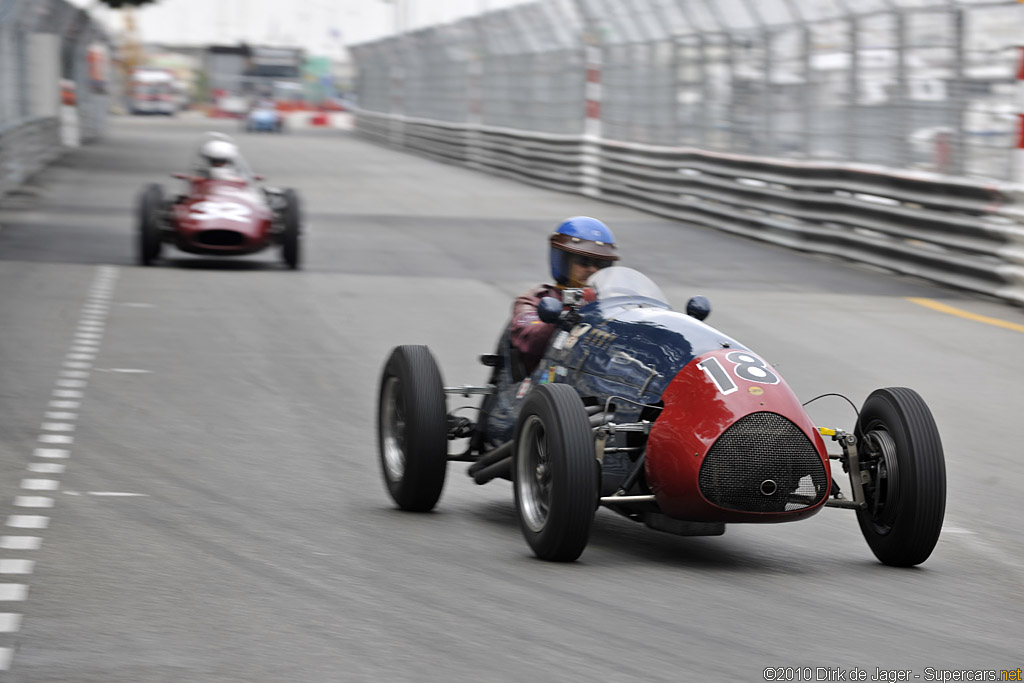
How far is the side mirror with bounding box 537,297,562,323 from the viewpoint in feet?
21.2

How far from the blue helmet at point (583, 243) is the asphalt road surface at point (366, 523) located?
3.71 feet

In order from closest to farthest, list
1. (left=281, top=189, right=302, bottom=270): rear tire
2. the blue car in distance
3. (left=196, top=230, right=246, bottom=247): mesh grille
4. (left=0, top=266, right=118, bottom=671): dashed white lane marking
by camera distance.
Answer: (left=0, top=266, right=118, bottom=671): dashed white lane marking < (left=196, top=230, right=246, bottom=247): mesh grille < (left=281, top=189, right=302, bottom=270): rear tire < the blue car in distance

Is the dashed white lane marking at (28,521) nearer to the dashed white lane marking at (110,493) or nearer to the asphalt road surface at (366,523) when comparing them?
the asphalt road surface at (366,523)

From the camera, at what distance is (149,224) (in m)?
15.8

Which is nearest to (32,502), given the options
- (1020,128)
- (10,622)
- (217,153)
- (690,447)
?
(10,622)

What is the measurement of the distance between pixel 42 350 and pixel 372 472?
416cm

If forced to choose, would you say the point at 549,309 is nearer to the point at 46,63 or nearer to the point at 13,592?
the point at 13,592

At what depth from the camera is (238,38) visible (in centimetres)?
9150

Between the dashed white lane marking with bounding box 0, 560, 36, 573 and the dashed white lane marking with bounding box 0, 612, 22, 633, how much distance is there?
0.58 meters

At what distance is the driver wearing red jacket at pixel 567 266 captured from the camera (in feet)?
22.8

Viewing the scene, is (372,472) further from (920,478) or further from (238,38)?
(238,38)

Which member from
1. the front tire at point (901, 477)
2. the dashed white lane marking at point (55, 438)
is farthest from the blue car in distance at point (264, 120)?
the front tire at point (901, 477)

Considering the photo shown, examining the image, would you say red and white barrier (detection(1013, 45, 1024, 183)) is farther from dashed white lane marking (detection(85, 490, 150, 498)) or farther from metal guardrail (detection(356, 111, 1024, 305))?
dashed white lane marking (detection(85, 490, 150, 498))

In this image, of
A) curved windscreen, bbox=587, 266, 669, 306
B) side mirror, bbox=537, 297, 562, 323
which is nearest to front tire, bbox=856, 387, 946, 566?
curved windscreen, bbox=587, 266, 669, 306
